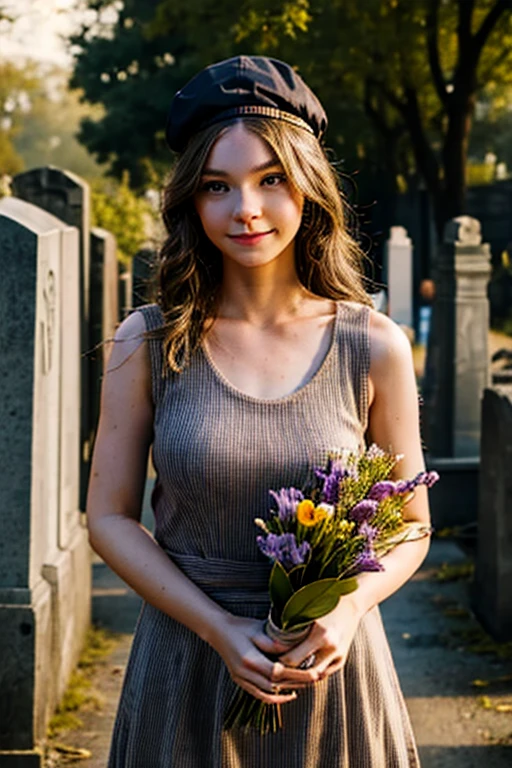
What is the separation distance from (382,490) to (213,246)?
27.8 inches

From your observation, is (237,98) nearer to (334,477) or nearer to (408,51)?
(334,477)

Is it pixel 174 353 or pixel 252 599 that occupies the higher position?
pixel 174 353

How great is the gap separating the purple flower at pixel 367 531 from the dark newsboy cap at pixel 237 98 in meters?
0.81

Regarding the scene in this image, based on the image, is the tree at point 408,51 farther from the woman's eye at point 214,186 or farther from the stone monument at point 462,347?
the woman's eye at point 214,186

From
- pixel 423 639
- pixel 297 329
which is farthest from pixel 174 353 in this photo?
pixel 423 639

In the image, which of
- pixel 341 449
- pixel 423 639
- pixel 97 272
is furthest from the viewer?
pixel 97 272

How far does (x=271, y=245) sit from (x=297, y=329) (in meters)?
0.19

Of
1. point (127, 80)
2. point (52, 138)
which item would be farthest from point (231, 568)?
point (52, 138)

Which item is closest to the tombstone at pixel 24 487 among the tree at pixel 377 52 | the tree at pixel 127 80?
the tree at pixel 377 52

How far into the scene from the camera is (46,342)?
5684 mm

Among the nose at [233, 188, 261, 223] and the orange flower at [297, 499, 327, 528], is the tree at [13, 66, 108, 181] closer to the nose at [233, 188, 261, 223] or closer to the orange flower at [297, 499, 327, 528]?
the nose at [233, 188, 261, 223]

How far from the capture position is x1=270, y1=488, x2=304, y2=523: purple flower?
254 centimetres

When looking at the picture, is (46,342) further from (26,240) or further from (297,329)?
(297,329)

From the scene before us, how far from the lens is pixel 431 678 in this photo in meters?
6.59
